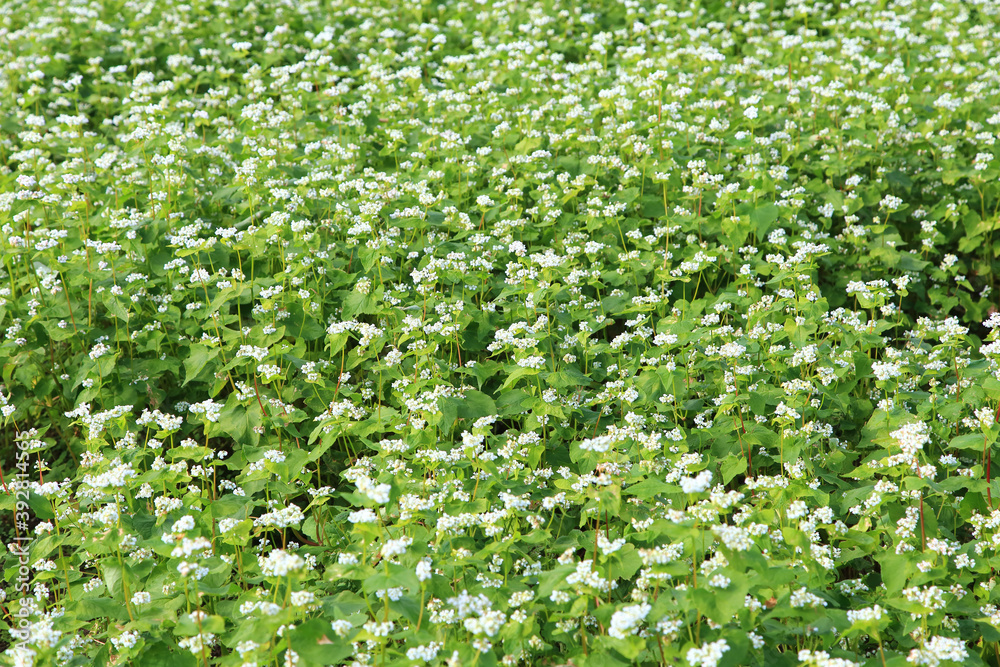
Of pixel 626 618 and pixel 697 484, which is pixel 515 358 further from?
pixel 626 618

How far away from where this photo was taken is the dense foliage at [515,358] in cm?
329

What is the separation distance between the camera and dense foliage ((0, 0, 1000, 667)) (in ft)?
10.8

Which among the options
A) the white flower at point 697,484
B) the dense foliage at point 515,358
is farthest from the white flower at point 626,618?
the white flower at point 697,484

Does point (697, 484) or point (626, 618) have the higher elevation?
point (697, 484)

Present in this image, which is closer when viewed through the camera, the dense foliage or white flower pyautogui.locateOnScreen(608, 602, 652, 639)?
white flower pyautogui.locateOnScreen(608, 602, 652, 639)

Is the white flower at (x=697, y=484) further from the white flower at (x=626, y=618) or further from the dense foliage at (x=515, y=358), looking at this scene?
the white flower at (x=626, y=618)

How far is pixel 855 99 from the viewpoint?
697 centimetres

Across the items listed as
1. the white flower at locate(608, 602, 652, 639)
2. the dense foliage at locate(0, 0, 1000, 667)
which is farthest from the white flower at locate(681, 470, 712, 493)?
the white flower at locate(608, 602, 652, 639)

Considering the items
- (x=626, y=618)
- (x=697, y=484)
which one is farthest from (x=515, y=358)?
(x=626, y=618)

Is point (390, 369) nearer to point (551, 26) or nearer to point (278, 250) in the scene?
point (278, 250)

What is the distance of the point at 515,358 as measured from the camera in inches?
180

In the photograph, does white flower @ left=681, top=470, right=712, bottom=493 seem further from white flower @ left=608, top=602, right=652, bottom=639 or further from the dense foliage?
white flower @ left=608, top=602, right=652, bottom=639

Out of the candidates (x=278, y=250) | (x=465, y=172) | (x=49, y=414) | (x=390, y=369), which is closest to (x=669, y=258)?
(x=465, y=172)

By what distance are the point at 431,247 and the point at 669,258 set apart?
1585mm
